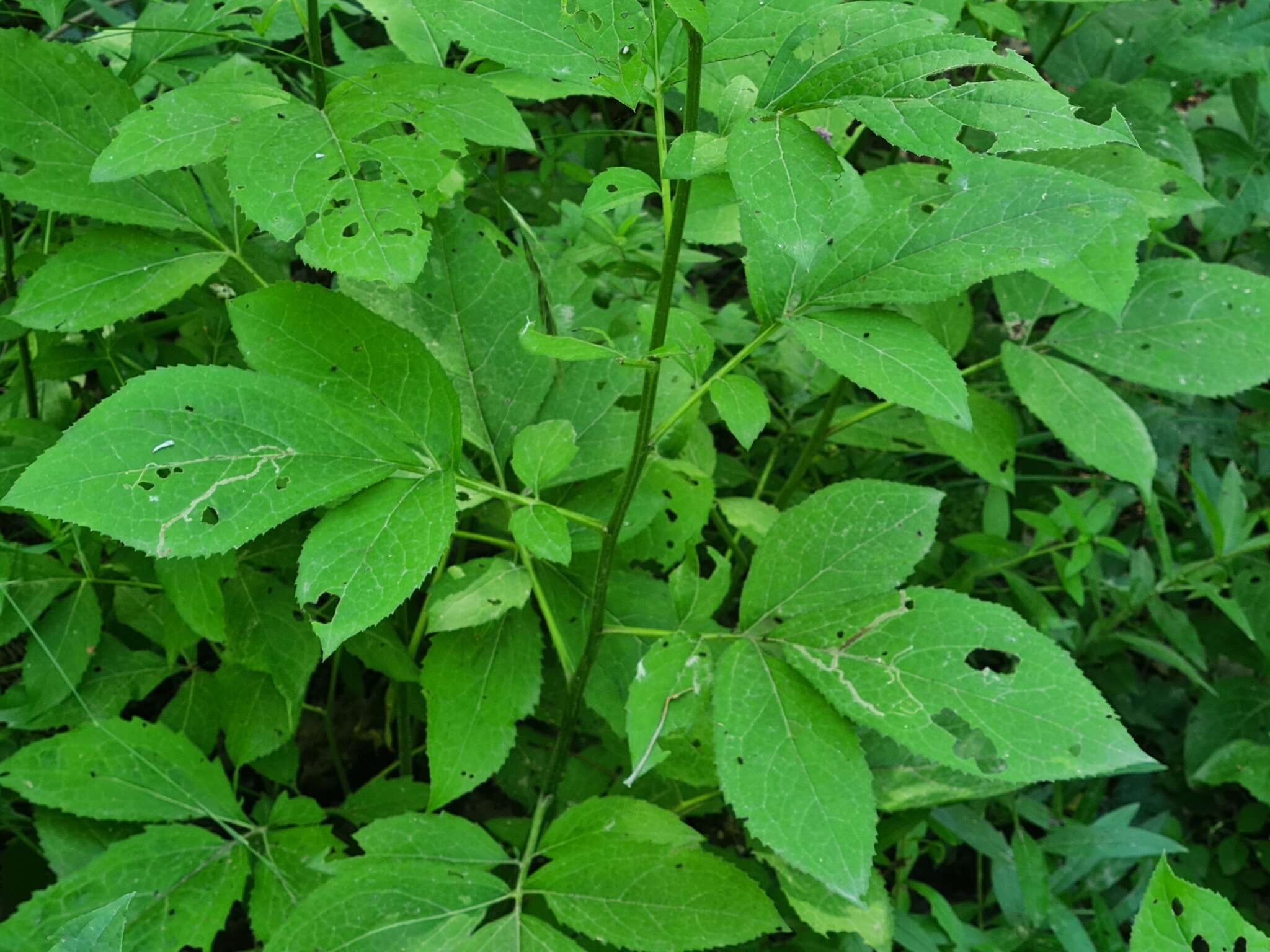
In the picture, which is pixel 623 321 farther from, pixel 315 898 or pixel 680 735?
pixel 315 898

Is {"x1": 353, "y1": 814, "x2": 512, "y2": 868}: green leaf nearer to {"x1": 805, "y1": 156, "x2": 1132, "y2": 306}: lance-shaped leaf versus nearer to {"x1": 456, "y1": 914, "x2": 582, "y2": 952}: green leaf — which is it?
{"x1": 456, "y1": 914, "x2": 582, "y2": 952}: green leaf

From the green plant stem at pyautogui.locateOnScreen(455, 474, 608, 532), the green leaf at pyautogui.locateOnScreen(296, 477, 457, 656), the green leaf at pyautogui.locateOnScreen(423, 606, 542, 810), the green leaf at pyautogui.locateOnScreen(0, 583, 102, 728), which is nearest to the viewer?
the green leaf at pyautogui.locateOnScreen(296, 477, 457, 656)

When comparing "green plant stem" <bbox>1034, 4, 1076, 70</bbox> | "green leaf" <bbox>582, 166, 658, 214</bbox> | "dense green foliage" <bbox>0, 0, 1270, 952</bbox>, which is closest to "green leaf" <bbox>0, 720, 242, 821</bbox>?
"dense green foliage" <bbox>0, 0, 1270, 952</bbox>

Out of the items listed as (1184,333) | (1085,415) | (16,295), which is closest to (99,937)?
(16,295)

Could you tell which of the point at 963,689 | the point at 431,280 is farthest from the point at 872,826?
the point at 431,280

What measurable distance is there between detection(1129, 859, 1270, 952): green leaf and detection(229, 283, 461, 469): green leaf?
3.38 ft

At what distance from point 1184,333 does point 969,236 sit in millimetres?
777

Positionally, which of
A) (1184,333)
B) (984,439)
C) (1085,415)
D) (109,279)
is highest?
(109,279)

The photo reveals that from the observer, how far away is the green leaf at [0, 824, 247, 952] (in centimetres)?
152

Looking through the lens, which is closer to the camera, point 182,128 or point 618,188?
point 618,188

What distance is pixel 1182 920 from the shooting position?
1.31 metres

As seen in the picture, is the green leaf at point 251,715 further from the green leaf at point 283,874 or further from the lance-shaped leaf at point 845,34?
the lance-shaped leaf at point 845,34

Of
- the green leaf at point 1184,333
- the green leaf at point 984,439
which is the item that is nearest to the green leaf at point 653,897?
the green leaf at point 984,439

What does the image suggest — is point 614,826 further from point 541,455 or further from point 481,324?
point 481,324
